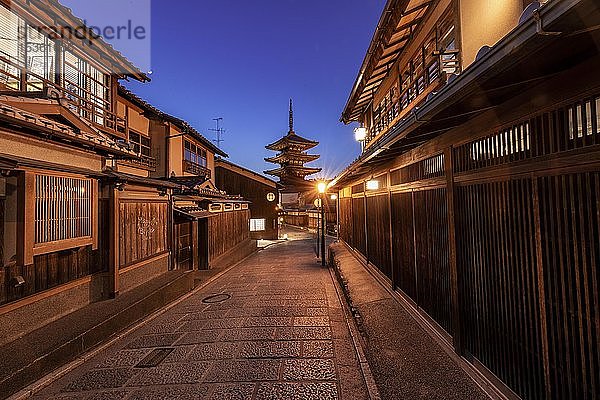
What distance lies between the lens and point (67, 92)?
976 cm

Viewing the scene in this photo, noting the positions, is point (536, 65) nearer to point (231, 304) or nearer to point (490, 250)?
point (490, 250)

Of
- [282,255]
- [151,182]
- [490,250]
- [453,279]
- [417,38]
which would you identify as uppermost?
[417,38]

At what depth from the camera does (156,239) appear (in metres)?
12.1

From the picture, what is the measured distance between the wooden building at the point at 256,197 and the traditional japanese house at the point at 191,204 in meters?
8.40

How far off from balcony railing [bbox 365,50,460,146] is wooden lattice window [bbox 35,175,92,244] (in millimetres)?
9525

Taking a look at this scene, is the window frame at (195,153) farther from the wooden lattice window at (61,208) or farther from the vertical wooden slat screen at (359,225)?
the wooden lattice window at (61,208)

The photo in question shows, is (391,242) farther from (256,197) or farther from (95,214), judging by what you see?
(256,197)

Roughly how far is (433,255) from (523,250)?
278 centimetres

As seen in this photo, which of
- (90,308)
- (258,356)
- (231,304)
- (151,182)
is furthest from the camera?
(151,182)

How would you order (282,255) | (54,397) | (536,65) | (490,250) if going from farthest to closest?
(282,255), (54,397), (490,250), (536,65)

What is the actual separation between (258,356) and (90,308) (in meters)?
4.92

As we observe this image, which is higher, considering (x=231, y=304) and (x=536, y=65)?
(x=536, y=65)

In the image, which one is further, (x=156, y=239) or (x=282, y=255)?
(x=282, y=255)

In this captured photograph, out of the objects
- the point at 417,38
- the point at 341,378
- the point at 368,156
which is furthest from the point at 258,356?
the point at 417,38
